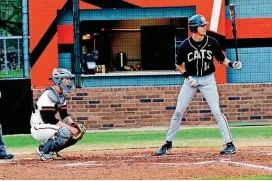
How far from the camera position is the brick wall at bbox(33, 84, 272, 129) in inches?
750

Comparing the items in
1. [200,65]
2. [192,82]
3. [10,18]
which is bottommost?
[192,82]

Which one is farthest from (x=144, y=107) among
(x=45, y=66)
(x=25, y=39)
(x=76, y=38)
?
(x=25, y=39)

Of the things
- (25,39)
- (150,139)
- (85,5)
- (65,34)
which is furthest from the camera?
(65,34)

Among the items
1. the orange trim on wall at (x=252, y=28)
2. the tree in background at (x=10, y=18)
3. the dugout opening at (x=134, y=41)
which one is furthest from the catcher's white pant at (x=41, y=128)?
the orange trim on wall at (x=252, y=28)

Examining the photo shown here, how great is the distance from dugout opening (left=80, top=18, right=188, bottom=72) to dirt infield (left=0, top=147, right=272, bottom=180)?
22.9 ft

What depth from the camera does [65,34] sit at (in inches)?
804

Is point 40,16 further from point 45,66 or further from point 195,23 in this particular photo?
point 195,23

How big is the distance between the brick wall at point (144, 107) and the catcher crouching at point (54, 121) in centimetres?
643

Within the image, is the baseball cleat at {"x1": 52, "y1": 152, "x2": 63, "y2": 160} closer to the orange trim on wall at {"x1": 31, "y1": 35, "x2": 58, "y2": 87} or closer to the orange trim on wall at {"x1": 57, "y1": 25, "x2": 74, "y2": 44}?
the orange trim on wall at {"x1": 31, "y1": 35, "x2": 58, "y2": 87}

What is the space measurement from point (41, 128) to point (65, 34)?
8127mm

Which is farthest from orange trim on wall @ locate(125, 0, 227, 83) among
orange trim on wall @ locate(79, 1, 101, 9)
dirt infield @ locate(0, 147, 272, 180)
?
dirt infield @ locate(0, 147, 272, 180)

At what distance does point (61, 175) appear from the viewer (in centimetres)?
1075

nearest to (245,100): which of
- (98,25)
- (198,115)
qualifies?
(198,115)

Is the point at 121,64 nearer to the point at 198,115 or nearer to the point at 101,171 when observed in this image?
the point at 198,115
